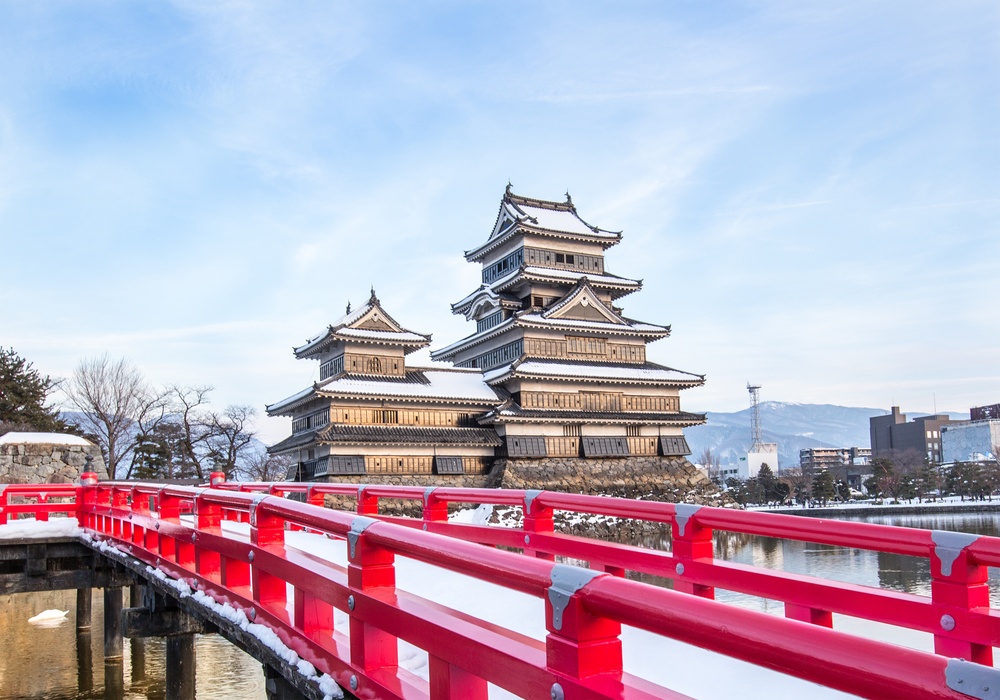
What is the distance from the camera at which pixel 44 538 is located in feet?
44.0

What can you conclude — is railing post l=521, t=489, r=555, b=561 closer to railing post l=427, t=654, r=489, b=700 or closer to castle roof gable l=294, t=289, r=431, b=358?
railing post l=427, t=654, r=489, b=700

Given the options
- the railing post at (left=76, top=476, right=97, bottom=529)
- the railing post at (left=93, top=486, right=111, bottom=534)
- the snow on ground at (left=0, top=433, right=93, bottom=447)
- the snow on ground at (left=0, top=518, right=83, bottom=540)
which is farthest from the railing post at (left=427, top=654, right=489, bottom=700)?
the snow on ground at (left=0, top=433, right=93, bottom=447)

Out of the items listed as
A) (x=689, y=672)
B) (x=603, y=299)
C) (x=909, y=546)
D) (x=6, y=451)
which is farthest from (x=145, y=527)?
(x=603, y=299)

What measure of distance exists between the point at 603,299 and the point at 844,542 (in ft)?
145

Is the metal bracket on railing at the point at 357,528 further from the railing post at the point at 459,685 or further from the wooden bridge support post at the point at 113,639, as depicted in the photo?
the wooden bridge support post at the point at 113,639

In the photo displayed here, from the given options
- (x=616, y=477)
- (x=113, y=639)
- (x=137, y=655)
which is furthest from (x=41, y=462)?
(x=616, y=477)

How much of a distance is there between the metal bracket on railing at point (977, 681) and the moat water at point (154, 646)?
333 inches

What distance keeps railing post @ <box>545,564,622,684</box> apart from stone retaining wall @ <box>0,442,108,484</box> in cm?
2455

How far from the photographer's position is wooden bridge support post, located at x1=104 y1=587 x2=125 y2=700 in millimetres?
15055

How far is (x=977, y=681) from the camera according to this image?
1.66m

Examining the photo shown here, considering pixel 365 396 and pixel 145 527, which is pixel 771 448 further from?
pixel 145 527

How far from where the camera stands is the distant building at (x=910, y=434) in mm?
109938

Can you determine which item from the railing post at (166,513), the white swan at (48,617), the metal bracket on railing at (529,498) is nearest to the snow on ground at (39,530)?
the railing post at (166,513)

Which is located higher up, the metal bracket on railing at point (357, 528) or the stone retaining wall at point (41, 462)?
the metal bracket on railing at point (357, 528)
